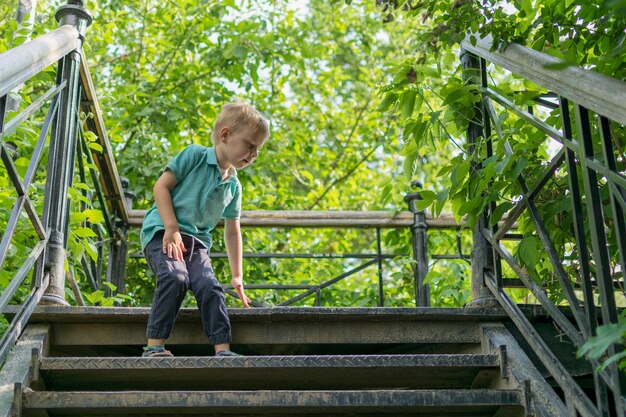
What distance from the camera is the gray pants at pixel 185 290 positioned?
10.6ft

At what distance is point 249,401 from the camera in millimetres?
2713

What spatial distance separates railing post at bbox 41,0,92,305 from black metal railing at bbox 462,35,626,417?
5.42 ft

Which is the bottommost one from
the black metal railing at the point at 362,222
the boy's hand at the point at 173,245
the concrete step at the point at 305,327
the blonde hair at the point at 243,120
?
the concrete step at the point at 305,327

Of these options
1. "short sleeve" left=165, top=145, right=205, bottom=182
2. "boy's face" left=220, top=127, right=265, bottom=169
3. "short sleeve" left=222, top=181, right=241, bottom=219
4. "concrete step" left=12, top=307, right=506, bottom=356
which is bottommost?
"concrete step" left=12, top=307, right=506, bottom=356

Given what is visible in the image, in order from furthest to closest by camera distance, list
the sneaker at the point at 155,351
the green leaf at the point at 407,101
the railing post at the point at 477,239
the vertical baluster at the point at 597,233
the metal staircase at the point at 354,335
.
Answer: the green leaf at the point at 407,101
the railing post at the point at 477,239
the sneaker at the point at 155,351
the metal staircase at the point at 354,335
the vertical baluster at the point at 597,233

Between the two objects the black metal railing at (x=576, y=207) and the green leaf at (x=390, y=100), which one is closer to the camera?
the black metal railing at (x=576, y=207)

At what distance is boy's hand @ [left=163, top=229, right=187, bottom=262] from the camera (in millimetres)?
3574

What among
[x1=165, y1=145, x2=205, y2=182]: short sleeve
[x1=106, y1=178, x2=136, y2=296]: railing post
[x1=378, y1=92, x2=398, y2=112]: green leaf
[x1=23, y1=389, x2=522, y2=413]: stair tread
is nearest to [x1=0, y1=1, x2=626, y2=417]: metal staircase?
[x1=23, y1=389, x2=522, y2=413]: stair tread

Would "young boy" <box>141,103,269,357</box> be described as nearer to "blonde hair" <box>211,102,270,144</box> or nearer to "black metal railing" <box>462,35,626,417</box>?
"blonde hair" <box>211,102,270,144</box>

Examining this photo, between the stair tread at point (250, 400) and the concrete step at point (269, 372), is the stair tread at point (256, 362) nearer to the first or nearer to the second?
the concrete step at point (269, 372)

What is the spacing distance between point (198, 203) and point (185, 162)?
0.18 metres

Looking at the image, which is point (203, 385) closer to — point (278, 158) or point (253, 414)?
point (253, 414)

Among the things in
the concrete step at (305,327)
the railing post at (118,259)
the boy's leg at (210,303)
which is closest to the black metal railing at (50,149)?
the concrete step at (305,327)

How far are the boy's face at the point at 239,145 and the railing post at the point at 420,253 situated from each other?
2005 mm
